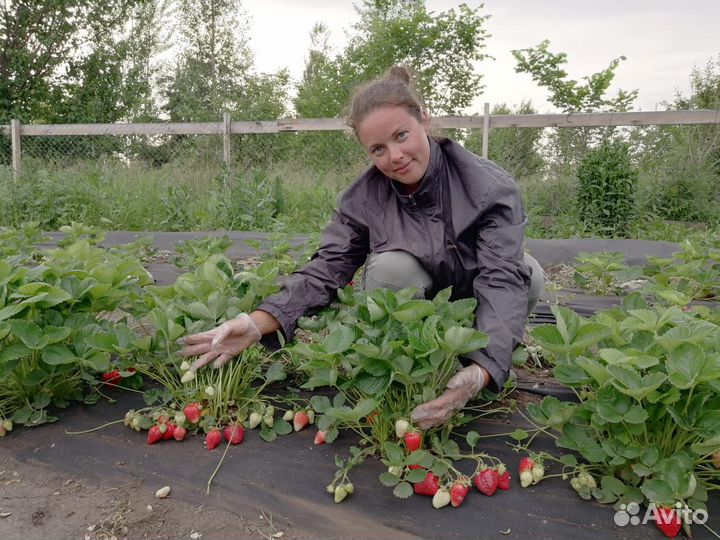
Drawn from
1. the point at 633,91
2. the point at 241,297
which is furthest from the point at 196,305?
the point at 633,91

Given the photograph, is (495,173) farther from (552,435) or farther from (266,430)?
(266,430)

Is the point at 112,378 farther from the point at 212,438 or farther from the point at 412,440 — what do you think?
the point at 412,440

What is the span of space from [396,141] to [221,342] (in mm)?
857

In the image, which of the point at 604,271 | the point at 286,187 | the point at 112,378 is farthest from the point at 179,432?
the point at 286,187

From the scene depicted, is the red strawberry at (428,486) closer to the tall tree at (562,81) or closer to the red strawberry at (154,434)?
the red strawberry at (154,434)

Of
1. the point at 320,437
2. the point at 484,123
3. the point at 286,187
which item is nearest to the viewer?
the point at 320,437

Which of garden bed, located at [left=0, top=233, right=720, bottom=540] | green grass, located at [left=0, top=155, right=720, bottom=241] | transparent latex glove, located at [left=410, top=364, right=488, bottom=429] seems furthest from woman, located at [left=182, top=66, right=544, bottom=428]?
green grass, located at [left=0, top=155, right=720, bottom=241]

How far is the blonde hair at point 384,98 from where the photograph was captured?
1.93m

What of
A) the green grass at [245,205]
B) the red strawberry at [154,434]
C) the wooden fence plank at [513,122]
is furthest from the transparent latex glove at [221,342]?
the wooden fence plank at [513,122]

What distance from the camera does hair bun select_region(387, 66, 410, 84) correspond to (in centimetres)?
212

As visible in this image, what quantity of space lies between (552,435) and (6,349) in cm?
162

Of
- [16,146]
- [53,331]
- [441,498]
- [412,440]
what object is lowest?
A: [441,498]

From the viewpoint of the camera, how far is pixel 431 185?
6.78 ft

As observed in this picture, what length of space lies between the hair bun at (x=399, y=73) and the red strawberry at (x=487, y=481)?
1338 millimetres
